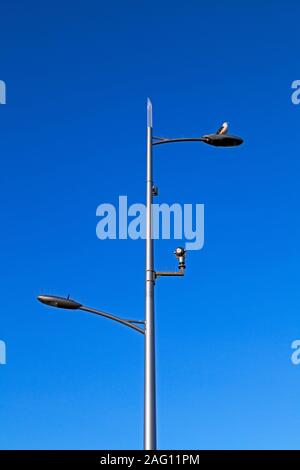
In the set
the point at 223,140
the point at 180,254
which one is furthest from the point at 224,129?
the point at 180,254

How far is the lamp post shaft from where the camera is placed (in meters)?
9.66

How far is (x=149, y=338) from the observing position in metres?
10.6

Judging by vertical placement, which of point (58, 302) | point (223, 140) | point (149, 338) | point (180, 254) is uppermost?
point (223, 140)

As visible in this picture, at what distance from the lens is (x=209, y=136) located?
41.0ft

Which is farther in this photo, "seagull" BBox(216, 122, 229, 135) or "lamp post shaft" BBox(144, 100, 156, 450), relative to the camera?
"seagull" BBox(216, 122, 229, 135)

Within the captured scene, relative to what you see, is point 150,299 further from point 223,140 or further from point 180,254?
point 223,140

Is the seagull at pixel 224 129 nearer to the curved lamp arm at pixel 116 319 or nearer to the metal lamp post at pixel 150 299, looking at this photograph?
the metal lamp post at pixel 150 299

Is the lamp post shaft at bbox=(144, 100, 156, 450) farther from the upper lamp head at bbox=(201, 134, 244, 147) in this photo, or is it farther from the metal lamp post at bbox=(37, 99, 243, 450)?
the upper lamp head at bbox=(201, 134, 244, 147)

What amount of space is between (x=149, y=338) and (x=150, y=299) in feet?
1.90

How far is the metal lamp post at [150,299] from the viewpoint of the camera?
9805mm

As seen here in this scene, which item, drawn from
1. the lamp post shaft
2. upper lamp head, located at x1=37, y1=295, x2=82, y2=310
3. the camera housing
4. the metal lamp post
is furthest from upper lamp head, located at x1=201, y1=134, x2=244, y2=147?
upper lamp head, located at x1=37, y1=295, x2=82, y2=310
